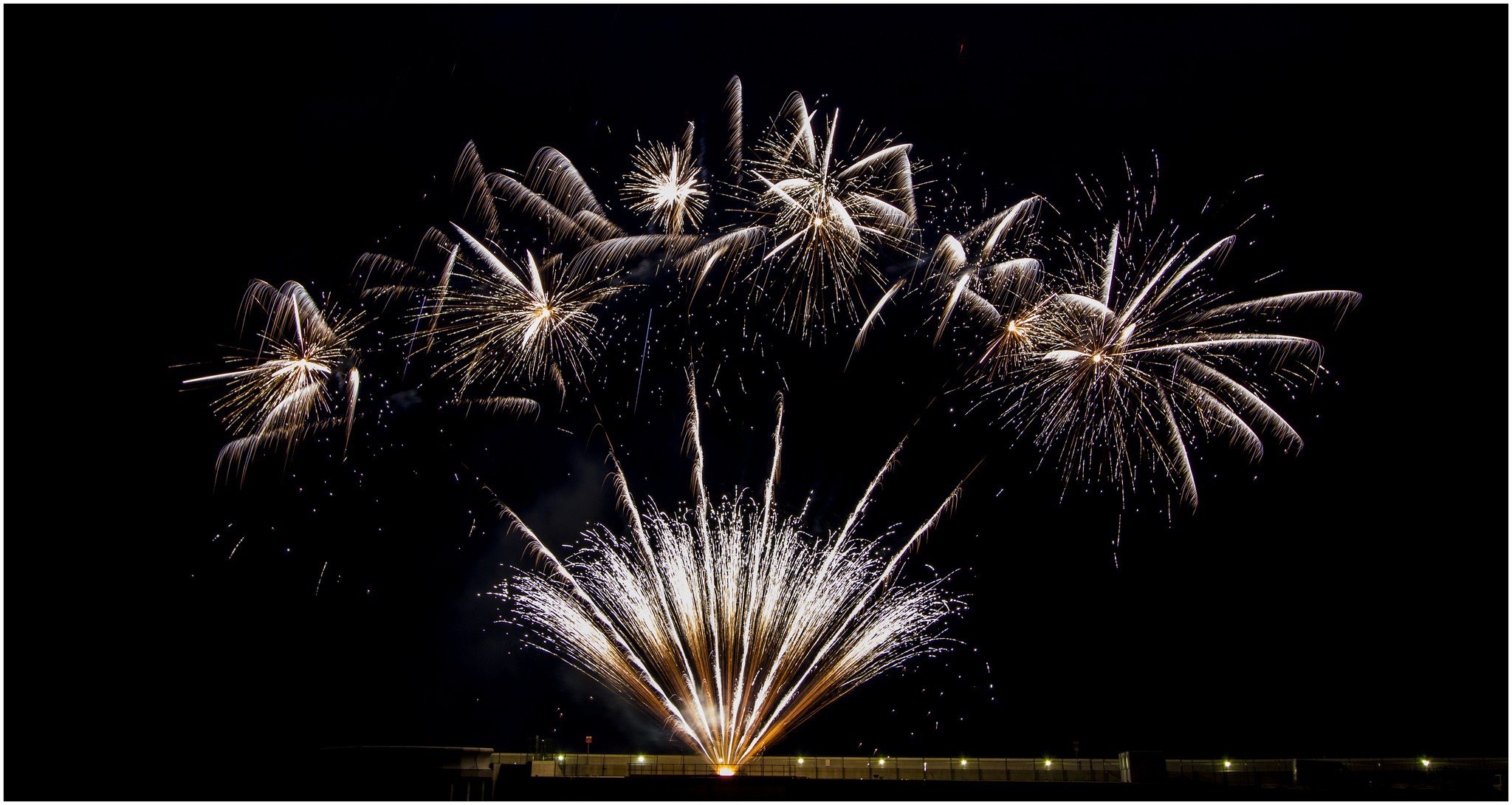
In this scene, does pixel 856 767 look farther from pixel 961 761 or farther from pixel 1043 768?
→ pixel 1043 768

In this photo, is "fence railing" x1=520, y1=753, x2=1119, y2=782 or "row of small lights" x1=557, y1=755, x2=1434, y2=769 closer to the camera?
"row of small lights" x1=557, y1=755, x2=1434, y2=769

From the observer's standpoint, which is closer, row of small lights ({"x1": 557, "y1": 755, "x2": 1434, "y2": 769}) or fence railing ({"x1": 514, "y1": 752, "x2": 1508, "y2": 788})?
fence railing ({"x1": 514, "y1": 752, "x2": 1508, "y2": 788})

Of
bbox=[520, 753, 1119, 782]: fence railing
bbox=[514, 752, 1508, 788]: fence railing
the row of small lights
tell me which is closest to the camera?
bbox=[514, 752, 1508, 788]: fence railing

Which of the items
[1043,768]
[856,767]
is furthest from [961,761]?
[856,767]

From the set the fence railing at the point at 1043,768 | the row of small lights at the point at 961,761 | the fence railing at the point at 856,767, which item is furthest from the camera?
the fence railing at the point at 856,767

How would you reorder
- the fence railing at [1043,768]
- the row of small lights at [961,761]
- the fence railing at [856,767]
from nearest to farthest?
the fence railing at [1043,768]
the row of small lights at [961,761]
the fence railing at [856,767]

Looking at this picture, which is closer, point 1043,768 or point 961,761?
point 1043,768

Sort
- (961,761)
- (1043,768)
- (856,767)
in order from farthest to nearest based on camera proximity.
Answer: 1. (961,761)
2. (856,767)
3. (1043,768)

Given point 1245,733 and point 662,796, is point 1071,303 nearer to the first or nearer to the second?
point 662,796

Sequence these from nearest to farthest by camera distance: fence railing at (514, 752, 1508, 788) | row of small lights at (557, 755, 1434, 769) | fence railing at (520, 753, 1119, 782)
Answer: fence railing at (514, 752, 1508, 788)
row of small lights at (557, 755, 1434, 769)
fence railing at (520, 753, 1119, 782)

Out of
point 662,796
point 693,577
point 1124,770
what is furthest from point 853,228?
point 1124,770

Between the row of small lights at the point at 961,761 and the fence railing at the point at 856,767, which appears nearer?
the row of small lights at the point at 961,761
